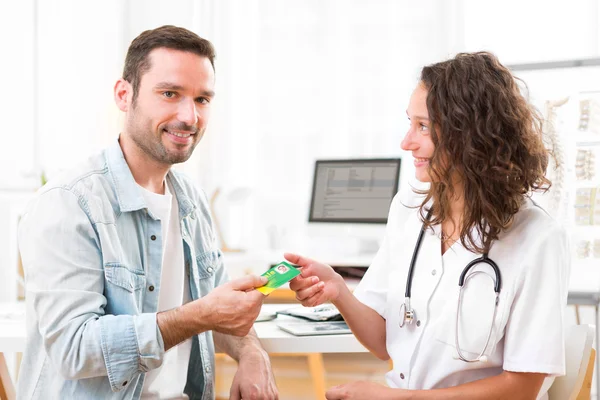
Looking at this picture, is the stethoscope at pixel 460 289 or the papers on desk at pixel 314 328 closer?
the stethoscope at pixel 460 289

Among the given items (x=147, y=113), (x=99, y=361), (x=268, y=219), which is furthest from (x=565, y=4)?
(x=99, y=361)

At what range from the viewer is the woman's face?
1.49 meters

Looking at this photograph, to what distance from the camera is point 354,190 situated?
3248 millimetres

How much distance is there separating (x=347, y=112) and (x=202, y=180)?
0.99 metres

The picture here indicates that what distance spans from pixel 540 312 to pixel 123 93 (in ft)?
3.39

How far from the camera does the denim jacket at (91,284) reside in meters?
1.36

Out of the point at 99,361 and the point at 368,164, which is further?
the point at 368,164

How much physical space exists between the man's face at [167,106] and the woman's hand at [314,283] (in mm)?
367

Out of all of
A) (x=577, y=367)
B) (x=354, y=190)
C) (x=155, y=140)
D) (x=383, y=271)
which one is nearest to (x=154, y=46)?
(x=155, y=140)

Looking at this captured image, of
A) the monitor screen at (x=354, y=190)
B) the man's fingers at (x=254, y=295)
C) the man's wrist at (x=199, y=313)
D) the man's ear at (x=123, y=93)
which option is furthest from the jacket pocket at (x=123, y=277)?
the monitor screen at (x=354, y=190)

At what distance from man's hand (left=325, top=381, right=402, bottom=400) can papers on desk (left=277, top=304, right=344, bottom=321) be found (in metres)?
0.44

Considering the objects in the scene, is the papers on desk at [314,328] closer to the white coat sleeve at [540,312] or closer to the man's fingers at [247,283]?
the man's fingers at [247,283]

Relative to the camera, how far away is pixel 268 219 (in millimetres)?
4512

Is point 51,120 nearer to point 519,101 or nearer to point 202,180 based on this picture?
point 202,180
